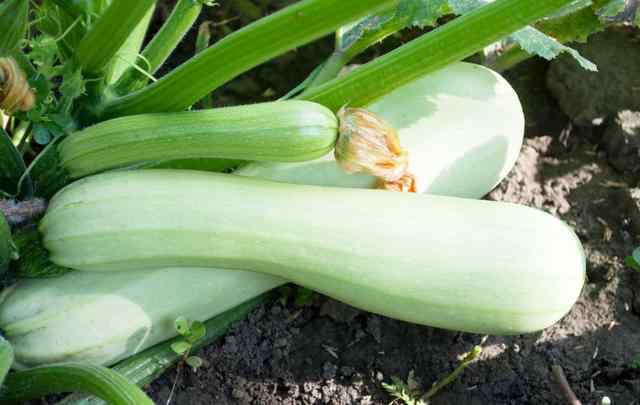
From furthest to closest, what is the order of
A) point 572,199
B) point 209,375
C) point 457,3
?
point 572,199, point 209,375, point 457,3

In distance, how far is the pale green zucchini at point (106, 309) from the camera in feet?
6.38

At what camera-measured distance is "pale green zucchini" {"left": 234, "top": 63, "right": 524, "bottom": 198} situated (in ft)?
7.04

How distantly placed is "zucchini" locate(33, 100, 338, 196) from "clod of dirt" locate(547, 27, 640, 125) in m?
1.05

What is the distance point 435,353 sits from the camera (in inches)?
87.6

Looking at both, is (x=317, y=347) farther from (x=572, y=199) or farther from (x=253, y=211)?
(x=572, y=199)

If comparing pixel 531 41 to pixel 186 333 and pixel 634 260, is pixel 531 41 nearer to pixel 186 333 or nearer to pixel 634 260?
pixel 634 260

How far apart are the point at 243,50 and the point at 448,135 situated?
0.62m

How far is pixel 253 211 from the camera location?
1941mm

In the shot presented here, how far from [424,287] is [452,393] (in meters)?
0.40

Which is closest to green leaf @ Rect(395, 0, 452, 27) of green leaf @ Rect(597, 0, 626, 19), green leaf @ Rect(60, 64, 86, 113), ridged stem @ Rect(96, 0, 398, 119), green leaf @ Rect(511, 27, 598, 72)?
ridged stem @ Rect(96, 0, 398, 119)

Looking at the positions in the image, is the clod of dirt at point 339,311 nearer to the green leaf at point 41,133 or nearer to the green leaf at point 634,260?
the green leaf at point 634,260

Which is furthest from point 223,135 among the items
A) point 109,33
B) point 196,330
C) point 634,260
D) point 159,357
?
point 634,260

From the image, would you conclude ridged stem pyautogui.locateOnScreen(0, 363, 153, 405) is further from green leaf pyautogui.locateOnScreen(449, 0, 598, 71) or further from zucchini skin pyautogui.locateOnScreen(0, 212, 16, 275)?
green leaf pyautogui.locateOnScreen(449, 0, 598, 71)

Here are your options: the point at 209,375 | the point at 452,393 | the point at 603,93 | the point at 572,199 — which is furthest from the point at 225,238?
the point at 603,93
